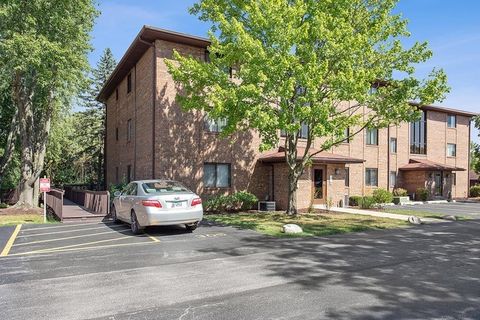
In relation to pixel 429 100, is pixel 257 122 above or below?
below

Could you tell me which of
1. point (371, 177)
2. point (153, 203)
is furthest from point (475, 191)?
point (153, 203)

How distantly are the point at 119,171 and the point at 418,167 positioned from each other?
886 inches

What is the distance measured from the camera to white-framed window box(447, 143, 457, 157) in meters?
35.7

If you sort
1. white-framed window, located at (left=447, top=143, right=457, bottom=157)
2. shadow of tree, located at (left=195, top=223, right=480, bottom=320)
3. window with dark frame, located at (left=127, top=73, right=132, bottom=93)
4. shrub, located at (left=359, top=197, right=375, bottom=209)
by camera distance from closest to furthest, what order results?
shadow of tree, located at (left=195, top=223, right=480, bottom=320) → shrub, located at (left=359, top=197, right=375, bottom=209) → window with dark frame, located at (left=127, top=73, right=132, bottom=93) → white-framed window, located at (left=447, top=143, right=457, bottom=157)

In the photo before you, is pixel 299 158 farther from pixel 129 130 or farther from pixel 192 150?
pixel 129 130

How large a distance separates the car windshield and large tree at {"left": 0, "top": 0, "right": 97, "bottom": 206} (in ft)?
33.9

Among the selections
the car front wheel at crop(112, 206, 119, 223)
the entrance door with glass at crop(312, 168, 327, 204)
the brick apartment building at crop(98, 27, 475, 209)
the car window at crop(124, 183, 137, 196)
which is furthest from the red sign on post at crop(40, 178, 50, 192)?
the entrance door with glass at crop(312, 168, 327, 204)

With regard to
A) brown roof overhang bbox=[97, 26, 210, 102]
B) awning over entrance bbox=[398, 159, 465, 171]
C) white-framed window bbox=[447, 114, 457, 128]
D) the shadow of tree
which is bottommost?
the shadow of tree

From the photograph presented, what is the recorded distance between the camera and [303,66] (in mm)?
13844

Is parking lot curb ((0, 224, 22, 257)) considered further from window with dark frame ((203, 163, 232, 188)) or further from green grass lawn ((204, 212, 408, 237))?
window with dark frame ((203, 163, 232, 188))

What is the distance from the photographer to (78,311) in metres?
5.25

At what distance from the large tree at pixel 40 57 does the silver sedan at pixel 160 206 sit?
10.3 metres

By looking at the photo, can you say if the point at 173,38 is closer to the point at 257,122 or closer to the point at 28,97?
the point at 257,122

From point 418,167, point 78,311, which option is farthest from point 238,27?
point 418,167
